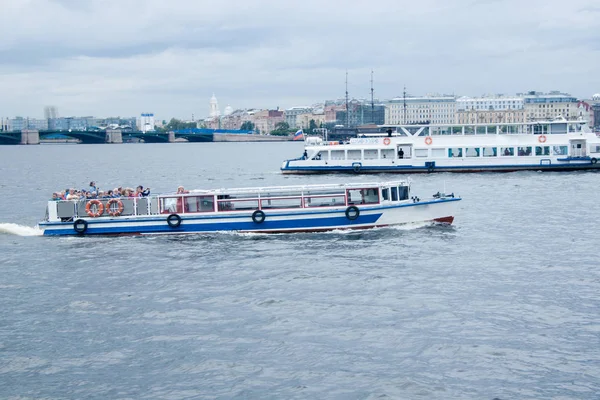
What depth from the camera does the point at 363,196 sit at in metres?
34.7

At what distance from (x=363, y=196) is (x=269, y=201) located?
4.07 m

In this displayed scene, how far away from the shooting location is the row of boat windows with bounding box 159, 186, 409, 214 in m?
34.6

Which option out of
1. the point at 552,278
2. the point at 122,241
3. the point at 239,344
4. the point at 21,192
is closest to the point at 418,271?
the point at 552,278

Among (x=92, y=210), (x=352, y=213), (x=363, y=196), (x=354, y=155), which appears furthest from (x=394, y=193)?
(x=354, y=155)

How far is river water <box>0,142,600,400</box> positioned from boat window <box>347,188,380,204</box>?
1.53 metres

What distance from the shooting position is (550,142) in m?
69.5

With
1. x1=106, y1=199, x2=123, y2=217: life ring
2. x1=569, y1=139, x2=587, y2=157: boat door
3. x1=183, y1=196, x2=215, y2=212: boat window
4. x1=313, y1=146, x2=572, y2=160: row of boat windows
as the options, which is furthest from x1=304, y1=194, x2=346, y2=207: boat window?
x1=569, y1=139, x2=587, y2=157: boat door

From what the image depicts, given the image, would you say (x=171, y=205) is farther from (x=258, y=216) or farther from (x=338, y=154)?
(x=338, y=154)

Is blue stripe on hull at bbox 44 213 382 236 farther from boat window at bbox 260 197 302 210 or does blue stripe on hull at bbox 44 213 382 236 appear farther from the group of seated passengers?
the group of seated passengers

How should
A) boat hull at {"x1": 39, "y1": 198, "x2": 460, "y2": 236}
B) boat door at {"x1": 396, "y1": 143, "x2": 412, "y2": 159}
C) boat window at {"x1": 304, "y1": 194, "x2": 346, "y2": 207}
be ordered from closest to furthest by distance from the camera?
boat hull at {"x1": 39, "y1": 198, "x2": 460, "y2": 236}
boat window at {"x1": 304, "y1": 194, "x2": 346, "y2": 207}
boat door at {"x1": 396, "y1": 143, "x2": 412, "y2": 159}

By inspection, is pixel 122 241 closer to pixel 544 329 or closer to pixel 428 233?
pixel 428 233

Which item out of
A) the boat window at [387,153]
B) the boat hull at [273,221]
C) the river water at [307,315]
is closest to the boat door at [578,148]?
the boat window at [387,153]

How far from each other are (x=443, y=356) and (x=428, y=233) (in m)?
15.8

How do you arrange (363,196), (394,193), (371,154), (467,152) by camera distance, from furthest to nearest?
(371,154) → (467,152) → (394,193) → (363,196)
